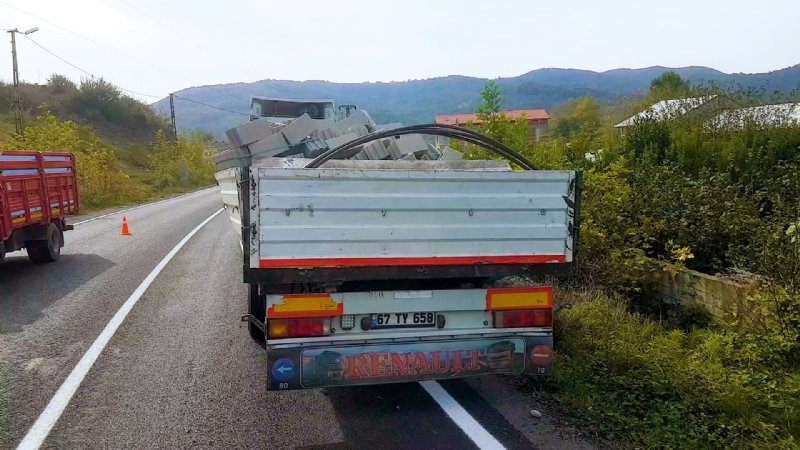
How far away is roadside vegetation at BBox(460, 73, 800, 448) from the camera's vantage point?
13.2 feet

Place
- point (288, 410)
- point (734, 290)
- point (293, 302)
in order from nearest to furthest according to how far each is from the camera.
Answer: point (293, 302) → point (288, 410) → point (734, 290)

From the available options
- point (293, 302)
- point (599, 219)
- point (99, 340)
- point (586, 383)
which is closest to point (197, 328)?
point (99, 340)

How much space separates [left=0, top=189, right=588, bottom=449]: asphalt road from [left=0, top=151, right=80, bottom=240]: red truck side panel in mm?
1182

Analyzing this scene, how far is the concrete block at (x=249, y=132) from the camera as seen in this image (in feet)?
22.7

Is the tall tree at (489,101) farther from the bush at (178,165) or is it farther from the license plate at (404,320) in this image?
the bush at (178,165)

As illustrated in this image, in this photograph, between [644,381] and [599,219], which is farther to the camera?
[599,219]

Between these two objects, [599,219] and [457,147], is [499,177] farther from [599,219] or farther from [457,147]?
[457,147]

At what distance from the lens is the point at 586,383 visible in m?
4.63

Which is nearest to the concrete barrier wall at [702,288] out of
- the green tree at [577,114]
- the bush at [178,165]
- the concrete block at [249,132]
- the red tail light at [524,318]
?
the red tail light at [524,318]

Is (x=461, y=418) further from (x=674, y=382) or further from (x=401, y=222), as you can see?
(x=674, y=382)

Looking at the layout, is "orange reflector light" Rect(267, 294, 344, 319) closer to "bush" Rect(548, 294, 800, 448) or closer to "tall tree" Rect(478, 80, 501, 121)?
"bush" Rect(548, 294, 800, 448)

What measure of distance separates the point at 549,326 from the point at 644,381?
0.85 meters

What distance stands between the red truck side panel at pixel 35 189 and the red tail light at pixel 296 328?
20.5 ft

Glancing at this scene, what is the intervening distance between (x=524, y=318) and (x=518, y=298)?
0.54ft
